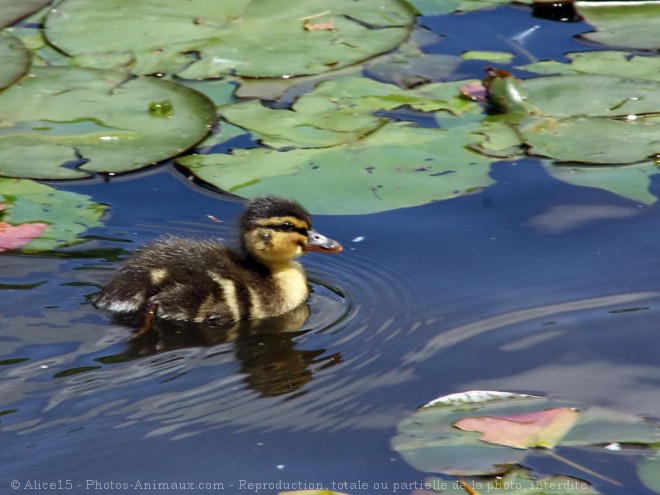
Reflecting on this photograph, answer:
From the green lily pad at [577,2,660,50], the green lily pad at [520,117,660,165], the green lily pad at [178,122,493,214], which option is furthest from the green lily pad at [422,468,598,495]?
the green lily pad at [577,2,660,50]

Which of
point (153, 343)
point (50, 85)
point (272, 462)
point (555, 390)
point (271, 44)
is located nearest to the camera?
point (272, 462)

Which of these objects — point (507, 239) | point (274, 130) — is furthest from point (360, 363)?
point (274, 130)

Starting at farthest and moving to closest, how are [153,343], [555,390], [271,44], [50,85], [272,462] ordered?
[271,44], [50,85], [153,343], [555,390], [272,462]

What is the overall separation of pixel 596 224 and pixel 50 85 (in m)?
2.99

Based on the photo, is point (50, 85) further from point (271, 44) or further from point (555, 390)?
point (555, 390)

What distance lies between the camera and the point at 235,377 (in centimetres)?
460

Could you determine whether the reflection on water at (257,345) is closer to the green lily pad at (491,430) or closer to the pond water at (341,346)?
the pond water at (341,346)

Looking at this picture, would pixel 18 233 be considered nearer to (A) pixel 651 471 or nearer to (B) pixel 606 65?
(A) pixel 651 471

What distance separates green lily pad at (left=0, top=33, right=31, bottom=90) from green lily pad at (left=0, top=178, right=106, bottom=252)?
44.4 inches

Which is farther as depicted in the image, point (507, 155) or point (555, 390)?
point (507, 155)

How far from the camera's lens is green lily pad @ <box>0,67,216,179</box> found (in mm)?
6023

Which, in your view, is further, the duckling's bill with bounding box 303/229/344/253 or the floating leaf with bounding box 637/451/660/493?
the duckling's bill with bounding box 303/229/344/253

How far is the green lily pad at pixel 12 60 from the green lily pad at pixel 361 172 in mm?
1288

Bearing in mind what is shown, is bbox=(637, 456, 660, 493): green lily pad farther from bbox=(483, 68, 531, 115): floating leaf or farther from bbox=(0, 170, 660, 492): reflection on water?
bbox=(483, 68, 531, 115): floating leaf
